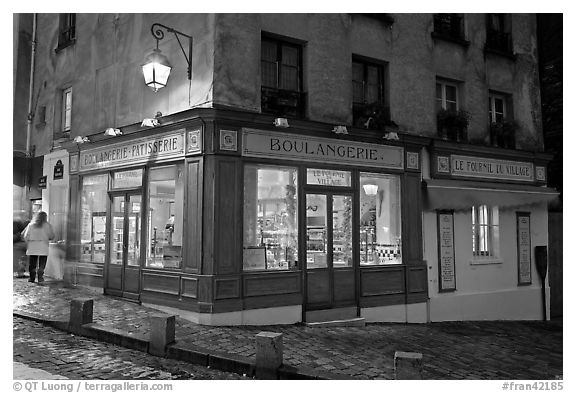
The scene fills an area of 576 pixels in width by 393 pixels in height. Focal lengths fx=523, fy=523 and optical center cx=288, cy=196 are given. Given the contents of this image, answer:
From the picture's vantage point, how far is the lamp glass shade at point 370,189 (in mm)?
10629

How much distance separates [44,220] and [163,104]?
14.9 ft

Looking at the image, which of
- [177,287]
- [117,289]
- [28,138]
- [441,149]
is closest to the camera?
[177,287]

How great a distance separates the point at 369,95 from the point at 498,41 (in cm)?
458

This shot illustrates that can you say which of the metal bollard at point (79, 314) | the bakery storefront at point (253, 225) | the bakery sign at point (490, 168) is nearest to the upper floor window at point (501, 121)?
the bakery sign at point (490, 168)

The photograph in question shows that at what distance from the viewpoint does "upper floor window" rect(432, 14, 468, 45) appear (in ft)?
40.0

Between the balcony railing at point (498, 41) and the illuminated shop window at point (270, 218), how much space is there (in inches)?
272

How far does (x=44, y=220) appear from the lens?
39.6ft

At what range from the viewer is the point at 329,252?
1003 cm

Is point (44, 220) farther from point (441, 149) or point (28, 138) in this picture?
point (441, 149)

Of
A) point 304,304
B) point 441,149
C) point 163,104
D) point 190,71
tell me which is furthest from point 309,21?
point 304,304

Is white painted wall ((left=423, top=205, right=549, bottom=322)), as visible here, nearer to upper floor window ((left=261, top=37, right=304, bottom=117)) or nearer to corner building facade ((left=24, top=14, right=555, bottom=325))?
corner building facade ((left=24, top=14, right=555, bottom=325))

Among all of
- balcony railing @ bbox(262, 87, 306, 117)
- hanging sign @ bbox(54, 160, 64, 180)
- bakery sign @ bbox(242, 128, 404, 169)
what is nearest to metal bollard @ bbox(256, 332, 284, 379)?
bakery sign @ bbox(242, 128, 404, 169)

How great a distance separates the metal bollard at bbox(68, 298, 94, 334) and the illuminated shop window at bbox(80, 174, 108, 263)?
3.13 metres

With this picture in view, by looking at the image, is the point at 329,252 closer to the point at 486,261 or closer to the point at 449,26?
the point at 486,261
